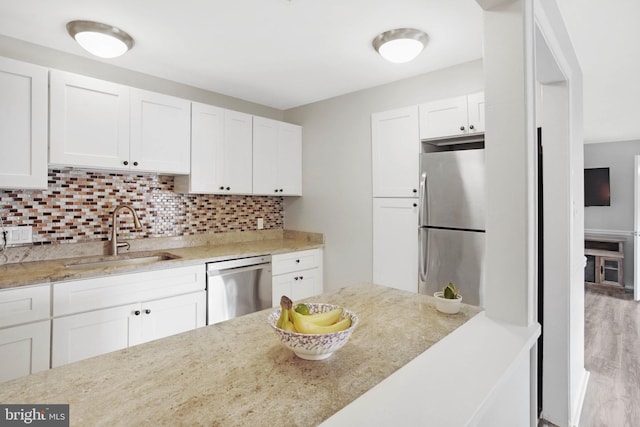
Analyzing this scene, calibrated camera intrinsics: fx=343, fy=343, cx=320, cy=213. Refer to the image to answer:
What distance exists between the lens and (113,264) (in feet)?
8.17

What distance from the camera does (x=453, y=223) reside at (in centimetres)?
242

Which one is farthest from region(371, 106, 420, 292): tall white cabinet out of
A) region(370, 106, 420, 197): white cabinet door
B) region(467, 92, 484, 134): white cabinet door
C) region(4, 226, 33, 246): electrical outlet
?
region(4, 226, 33, 246): electrical outlet

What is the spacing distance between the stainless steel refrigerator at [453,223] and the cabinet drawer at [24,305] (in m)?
2.37

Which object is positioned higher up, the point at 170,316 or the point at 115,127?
the point at 115,127

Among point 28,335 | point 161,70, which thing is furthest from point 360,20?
point 28,335

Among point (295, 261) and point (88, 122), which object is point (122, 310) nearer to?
point (88, 122)

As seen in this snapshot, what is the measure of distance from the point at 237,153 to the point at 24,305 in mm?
1874

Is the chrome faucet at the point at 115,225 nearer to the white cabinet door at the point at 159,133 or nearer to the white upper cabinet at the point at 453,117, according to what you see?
the white cabinet door at the point at 159,133

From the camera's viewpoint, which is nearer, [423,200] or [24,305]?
[24,305]

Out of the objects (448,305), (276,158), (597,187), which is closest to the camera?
(448,305)

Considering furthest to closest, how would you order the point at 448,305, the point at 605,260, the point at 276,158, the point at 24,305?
1. the point at 605,260
2. the point at 276,158
3. the point at 24,305
4. the point at 448,305

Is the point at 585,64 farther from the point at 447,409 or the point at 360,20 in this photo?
the point at 447,409

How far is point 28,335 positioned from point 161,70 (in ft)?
6.59

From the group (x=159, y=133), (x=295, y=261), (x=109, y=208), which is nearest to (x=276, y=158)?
(x=295, y=261)
